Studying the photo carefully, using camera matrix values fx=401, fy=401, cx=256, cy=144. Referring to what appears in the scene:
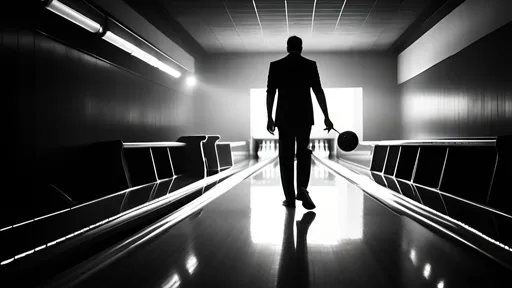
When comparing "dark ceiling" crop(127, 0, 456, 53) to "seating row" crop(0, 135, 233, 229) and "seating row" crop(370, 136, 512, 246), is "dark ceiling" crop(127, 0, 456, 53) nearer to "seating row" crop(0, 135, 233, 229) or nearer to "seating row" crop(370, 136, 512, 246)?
"seating row" crop(0, 135, 233, 229)

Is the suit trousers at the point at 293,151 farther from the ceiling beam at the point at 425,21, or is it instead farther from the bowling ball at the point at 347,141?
the ceiling beam at the point at 425,21

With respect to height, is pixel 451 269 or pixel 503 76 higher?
pixel 503 76

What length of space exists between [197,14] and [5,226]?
7.04 m

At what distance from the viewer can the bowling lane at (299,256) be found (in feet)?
5.76

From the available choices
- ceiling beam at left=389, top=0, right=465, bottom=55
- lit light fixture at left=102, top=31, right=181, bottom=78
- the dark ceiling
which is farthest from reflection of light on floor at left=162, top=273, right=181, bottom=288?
ceiling beam at left=389, top=0, right=465, bottom=55

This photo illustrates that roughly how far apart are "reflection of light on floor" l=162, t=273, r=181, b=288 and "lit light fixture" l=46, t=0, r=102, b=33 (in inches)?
167

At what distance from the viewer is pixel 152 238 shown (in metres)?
2.55

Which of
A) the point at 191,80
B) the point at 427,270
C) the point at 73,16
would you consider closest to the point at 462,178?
the point at 427,270

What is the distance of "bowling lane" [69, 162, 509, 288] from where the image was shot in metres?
1.75

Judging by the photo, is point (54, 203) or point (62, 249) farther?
point (54, 203)

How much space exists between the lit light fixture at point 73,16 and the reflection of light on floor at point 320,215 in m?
3.26

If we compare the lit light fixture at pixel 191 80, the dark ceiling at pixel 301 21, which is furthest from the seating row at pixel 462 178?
the lit light fixture at pixel 191 80

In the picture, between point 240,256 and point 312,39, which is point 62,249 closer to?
point 240,256

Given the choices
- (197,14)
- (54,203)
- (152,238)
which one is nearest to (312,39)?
(197,14)
